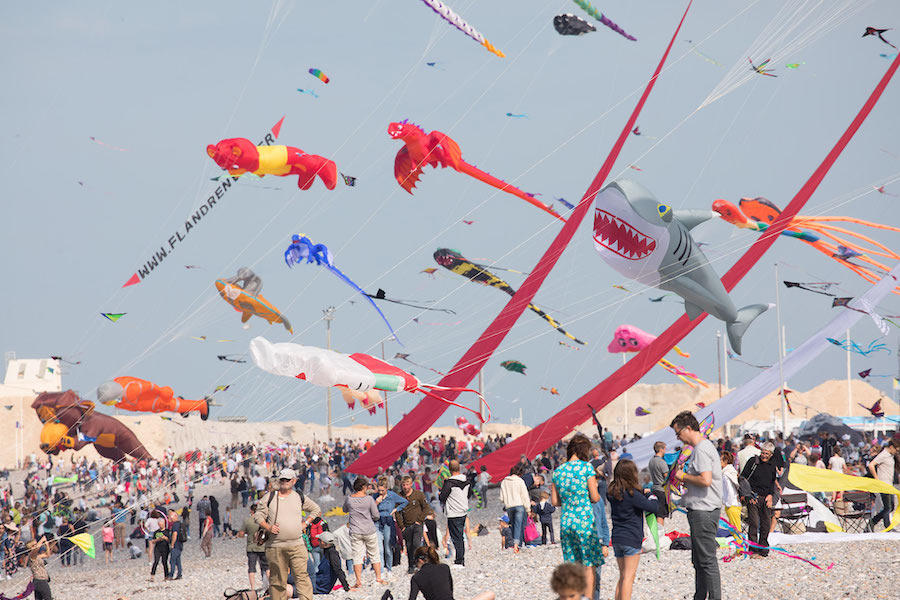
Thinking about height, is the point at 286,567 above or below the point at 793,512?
below

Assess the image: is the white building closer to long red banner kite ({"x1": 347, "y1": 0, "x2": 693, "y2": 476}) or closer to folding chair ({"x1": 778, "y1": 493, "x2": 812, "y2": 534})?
long red banner kite ({"x1": 347, "y1": 0, "x2": 693, "y2": 476})

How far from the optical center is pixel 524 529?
45.5 ft

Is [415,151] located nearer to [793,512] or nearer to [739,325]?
[739,325]

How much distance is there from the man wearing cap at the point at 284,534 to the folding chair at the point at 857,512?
7.75m

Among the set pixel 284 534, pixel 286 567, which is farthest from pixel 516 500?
pixel 284 534

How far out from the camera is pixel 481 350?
841 inches

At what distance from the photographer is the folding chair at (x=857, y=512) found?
12656 mm

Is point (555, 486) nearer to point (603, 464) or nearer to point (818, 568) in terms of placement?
point (818, 568)

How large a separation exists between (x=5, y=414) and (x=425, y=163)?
191 feet

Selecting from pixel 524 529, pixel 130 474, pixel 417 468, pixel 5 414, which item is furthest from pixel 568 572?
pixel 5 414

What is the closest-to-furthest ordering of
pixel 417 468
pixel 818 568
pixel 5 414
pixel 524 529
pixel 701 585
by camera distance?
1. pixel 701 585
2. pixel 818 568
3. pixel 524 529
4. pixel 417 468
5. pixel 5 414

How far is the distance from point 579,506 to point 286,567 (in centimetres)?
271

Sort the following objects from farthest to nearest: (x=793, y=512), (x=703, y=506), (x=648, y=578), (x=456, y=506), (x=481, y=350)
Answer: (x=481, y=350) < (x=793, y=512) < (x=456, y=506) < (x=648, y=578) < (x=703, y=506)

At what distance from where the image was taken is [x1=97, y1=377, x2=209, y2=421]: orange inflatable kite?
18.8 metres
